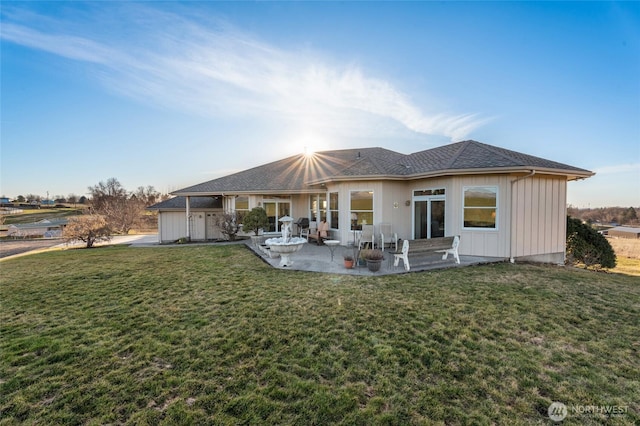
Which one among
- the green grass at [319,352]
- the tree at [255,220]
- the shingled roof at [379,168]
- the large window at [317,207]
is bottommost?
the green grass at [319,352]

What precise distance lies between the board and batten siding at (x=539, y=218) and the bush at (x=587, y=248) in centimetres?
212

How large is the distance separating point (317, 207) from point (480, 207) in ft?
25.3

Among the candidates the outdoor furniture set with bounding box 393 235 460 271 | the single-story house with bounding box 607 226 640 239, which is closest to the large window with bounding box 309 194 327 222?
the outdoor furniture set with bounding box 393 235 460 271

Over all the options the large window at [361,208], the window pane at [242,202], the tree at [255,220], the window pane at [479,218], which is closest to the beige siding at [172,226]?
the window pane at [242,202]

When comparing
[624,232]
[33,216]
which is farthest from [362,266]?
[33,216]

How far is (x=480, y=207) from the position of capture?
902 centimetres

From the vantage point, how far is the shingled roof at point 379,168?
8.83 metres

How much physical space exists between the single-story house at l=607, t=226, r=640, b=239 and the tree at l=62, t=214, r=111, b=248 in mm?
56404

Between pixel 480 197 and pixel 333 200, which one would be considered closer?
pixel 480 197

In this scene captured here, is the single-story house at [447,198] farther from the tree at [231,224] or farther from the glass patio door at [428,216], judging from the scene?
the tree at [231,224]

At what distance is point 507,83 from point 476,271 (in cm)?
881

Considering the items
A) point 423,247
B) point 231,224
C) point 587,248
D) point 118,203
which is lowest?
point 587,248

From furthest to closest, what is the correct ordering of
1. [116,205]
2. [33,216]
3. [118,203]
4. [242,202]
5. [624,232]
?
1. [33,216]
2. [624,232]
3. [118,203]
4. [116,205]
5. [242,202]

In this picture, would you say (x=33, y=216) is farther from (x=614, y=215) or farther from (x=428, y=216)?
(x=614, y=215)
